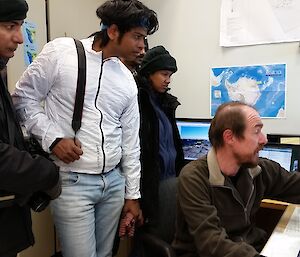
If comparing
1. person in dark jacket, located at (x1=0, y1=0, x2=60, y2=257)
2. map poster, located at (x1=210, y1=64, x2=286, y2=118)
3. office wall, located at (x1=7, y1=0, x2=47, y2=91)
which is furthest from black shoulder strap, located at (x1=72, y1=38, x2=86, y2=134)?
map poster, located at (x1=210, y1=64, x2=286, y2=118)

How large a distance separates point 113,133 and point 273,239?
0.74m

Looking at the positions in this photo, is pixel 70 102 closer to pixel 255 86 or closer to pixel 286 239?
pixel 286 239

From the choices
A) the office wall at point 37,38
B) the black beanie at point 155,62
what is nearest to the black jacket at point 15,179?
the office wall at point 37,38

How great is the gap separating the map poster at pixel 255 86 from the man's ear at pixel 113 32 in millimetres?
1136

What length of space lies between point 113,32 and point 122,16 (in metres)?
0.07

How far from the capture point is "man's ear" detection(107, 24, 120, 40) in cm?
142

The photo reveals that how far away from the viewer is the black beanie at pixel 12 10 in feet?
3.29

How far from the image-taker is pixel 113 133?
4.73ft

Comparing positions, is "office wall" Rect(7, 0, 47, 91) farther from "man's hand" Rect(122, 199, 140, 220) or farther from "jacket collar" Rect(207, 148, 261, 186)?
"jacket collar" Rect(207, 148, 261, 186)

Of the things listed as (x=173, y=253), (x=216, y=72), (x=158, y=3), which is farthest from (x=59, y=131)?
(x=158, y=3)

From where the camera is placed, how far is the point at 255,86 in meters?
2.26

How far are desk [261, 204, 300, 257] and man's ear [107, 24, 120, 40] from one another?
984mm

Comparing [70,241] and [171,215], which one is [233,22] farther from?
[70,241]

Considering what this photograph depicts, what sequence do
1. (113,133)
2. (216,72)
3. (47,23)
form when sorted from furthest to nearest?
(216,72)
(47,23)
(113,133)
